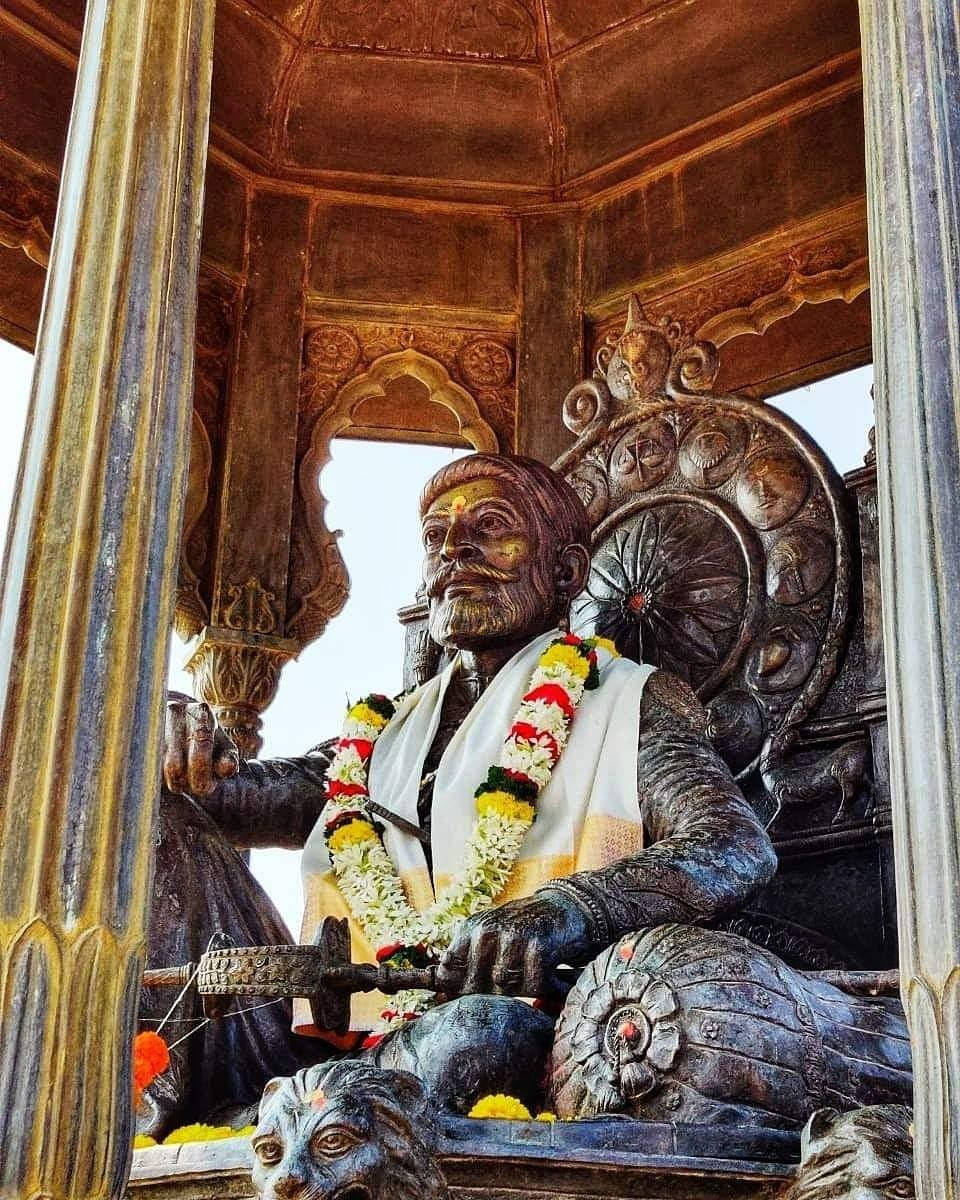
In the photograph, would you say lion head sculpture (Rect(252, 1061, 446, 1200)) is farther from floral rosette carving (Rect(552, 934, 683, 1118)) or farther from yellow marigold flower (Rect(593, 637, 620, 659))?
yellow marigold flower (Rect(593, 637, 620, 659))

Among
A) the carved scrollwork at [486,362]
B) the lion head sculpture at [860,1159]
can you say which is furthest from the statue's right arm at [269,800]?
the carved scrollwork at [486,362]

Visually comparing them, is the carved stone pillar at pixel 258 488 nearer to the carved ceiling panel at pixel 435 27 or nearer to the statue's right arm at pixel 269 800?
the carved ceiling panel at pixel 435 27

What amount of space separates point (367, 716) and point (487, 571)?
521 mm

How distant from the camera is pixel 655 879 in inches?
186

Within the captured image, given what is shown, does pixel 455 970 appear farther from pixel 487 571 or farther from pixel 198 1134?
pixel 487 571

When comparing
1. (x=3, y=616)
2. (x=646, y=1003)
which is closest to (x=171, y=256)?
(x=3, y=616)

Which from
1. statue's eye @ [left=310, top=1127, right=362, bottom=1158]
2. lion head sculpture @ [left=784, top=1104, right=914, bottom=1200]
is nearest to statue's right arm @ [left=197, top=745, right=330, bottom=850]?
statue's eye @ [left=310, top=1127, right=362, bottom=1158]

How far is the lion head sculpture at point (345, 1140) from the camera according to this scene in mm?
3496

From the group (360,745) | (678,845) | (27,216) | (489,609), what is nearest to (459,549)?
(489,609)

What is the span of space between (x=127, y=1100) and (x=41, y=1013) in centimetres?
22

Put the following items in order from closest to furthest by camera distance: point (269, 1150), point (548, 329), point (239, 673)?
1. point (269, 1150)
2. point (239, 673)
3. point (548, 329)

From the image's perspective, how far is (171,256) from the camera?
4.45 metres

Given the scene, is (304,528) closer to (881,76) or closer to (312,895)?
(312,895)

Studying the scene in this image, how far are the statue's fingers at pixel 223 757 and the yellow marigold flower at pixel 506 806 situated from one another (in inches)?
23.8
